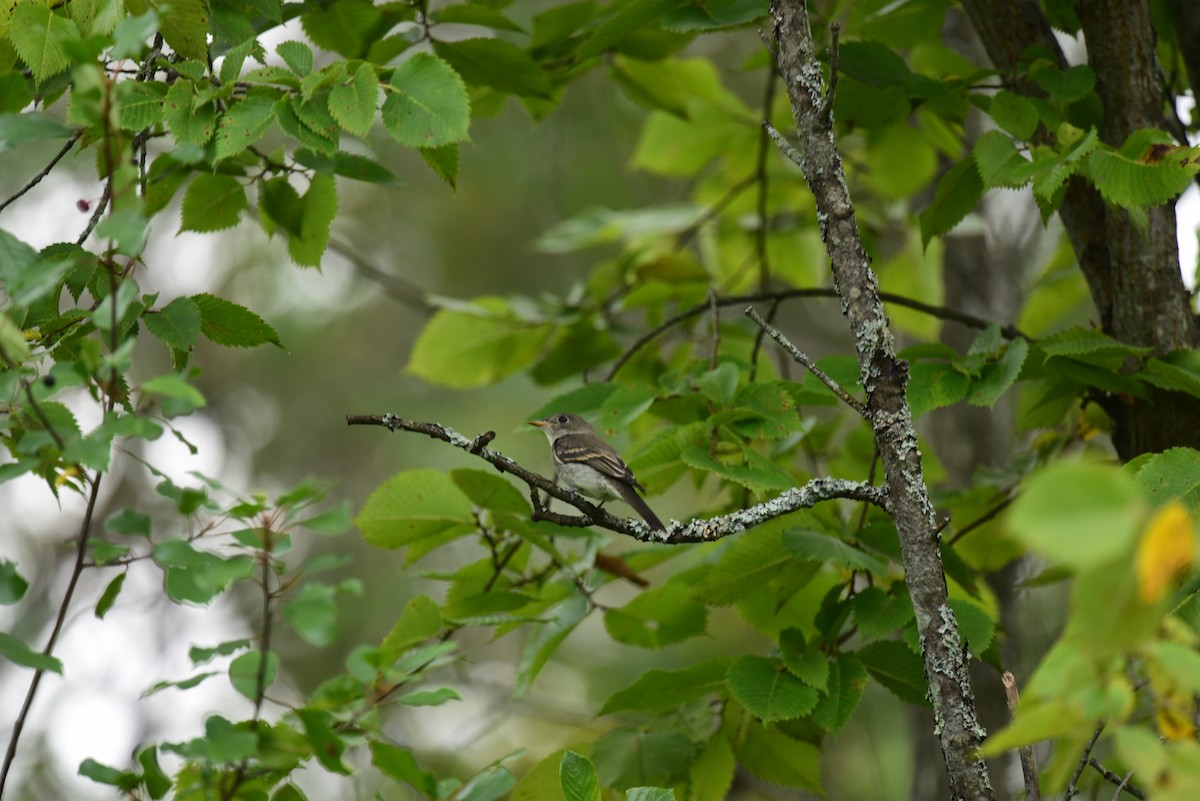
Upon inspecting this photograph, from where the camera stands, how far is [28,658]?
5.45 feet

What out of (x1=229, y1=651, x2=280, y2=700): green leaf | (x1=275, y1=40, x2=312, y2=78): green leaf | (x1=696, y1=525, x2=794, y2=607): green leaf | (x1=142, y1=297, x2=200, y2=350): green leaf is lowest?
(x1=696, y1=525, x2=794, y2=607): green leaf

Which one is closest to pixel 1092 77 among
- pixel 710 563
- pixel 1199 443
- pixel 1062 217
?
pixel 1062 217

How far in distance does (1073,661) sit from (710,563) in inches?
86.0

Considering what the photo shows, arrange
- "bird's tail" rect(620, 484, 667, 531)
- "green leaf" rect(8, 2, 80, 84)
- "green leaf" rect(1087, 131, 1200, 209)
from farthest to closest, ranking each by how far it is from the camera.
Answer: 1. "bird's tail" rect(620, 484, 667, 531)
2. "green leaf" rect(1087, 131, 1200, 209)
3. "green leaf" rect(8, 2, 80, 84)

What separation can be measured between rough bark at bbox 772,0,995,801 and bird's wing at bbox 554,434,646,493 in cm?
186

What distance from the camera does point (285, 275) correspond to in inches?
399

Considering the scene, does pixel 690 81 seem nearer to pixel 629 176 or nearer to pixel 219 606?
pixel 629 176

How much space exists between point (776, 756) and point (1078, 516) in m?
2.41

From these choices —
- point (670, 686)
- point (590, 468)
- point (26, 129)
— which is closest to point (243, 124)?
point (26, 129)

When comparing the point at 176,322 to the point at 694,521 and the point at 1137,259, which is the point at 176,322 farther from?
the point at 1137,259

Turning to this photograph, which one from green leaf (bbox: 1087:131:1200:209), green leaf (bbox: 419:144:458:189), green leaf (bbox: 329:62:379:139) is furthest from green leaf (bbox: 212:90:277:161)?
green leaf (bbox: 1087:131:1200:209)

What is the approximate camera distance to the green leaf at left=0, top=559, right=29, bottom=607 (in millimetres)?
1847

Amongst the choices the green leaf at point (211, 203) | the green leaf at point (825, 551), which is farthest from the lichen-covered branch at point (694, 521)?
the green leaf at point (211, 203)

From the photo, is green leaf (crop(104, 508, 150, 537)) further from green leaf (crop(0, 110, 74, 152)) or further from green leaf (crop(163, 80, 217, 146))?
green leaf (crop(163, 80, 217, 146))
